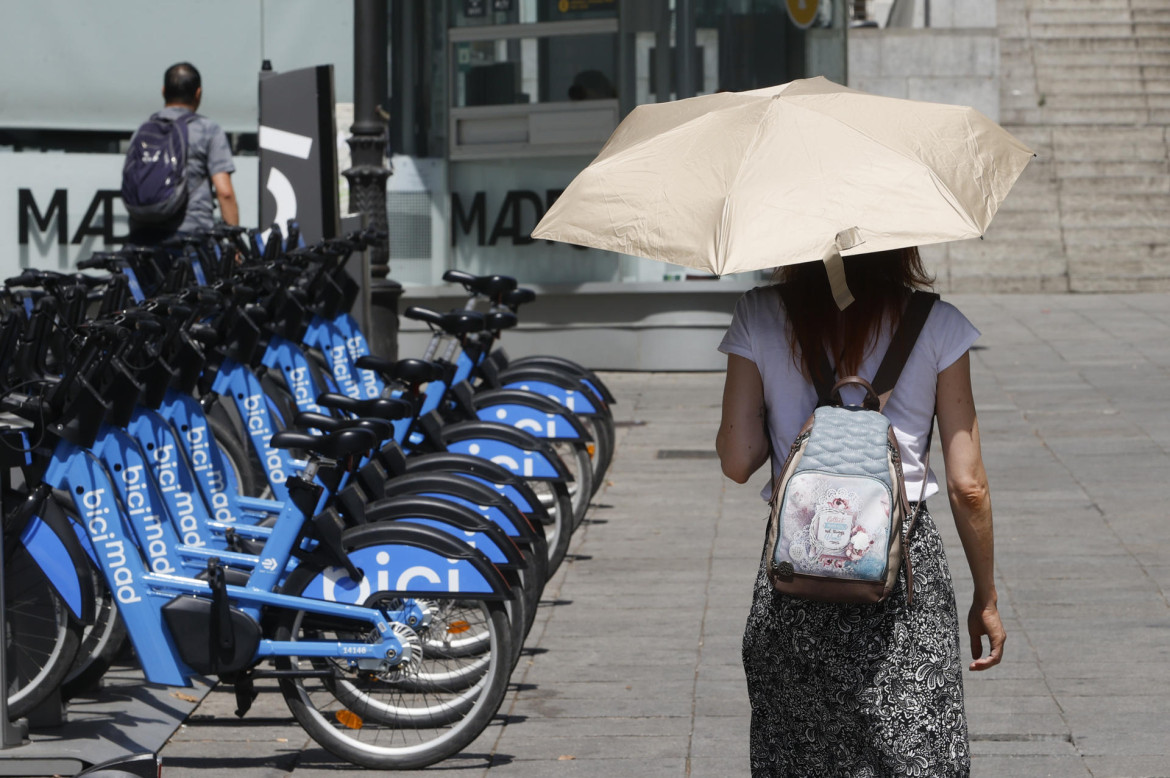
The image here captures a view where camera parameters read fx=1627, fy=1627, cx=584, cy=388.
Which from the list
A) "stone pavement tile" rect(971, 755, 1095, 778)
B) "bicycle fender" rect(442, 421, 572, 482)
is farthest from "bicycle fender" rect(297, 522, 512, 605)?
"bicycle fender" rect(442, 421, 572, 482)

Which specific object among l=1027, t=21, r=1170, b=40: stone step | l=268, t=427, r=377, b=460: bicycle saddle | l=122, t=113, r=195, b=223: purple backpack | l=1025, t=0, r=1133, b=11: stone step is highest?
l=1025, t=0, r=1133, b=11: stone step

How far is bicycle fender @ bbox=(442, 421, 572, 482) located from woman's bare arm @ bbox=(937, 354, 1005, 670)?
10.8 ft

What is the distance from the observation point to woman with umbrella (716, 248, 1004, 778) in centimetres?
301

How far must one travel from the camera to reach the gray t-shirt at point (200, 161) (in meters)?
8.80

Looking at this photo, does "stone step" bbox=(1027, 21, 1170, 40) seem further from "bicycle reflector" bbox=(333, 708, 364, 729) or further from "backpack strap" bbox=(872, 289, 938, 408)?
"backpack strap" bbox=(872, 289, 938, 408)

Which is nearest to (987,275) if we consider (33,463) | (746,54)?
(746,54)

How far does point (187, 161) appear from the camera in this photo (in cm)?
879

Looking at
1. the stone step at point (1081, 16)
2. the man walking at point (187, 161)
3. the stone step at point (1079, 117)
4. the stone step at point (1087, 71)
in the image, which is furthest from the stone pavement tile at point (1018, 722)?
the stone step at point (1081, 16)

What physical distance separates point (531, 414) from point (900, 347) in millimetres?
4061

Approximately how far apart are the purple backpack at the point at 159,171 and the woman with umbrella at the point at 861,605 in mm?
6176

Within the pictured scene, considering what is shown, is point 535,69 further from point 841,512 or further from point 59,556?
point 841,512

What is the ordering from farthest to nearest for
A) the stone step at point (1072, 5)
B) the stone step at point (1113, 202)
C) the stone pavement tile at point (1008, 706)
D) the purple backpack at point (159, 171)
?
the stone step at point (1072, 5) < the stone step at point (1113, 202) < the purple backpack at point (159, 171) < the stone pavement tile at point (1008, 706)

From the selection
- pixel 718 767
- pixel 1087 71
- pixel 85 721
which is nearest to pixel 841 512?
pixel 718 767

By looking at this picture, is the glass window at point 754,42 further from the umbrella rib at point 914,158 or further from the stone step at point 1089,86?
the stone step at point 1089,86
